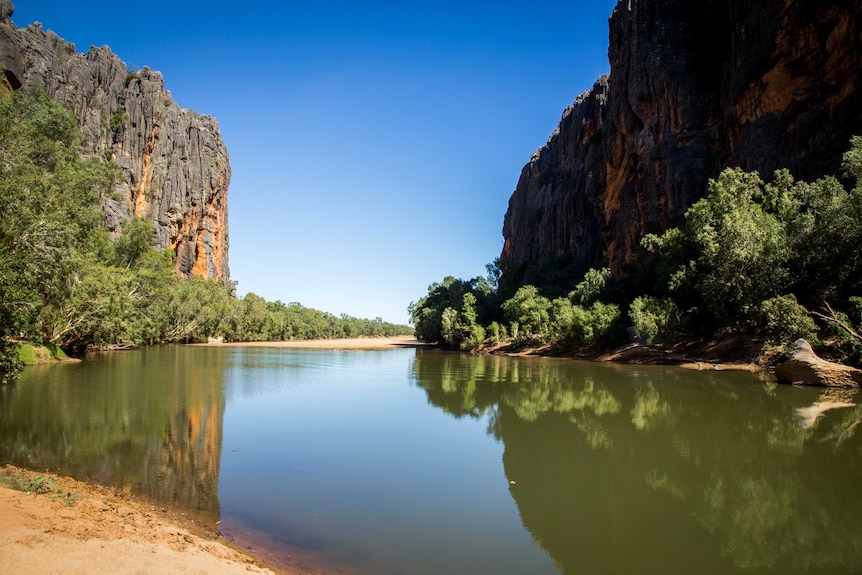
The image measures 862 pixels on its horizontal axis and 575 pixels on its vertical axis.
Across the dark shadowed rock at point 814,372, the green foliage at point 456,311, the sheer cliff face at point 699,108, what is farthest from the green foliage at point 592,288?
the dark shadowed rock at point 814,372

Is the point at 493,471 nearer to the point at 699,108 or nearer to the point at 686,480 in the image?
the point at 686,480

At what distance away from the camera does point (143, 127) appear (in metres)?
101

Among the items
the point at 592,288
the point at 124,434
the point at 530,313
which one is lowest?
the point at 124,434

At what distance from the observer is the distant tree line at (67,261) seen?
1692 cm

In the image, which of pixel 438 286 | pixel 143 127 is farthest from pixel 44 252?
pixel 143 127

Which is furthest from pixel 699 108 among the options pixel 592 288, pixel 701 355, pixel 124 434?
pixel 124 434

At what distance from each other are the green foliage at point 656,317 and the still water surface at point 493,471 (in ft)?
50.9

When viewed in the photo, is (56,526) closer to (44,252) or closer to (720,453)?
(720,453)

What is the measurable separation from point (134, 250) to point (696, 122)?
61.9 m

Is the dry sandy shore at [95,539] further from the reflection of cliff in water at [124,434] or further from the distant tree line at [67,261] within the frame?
the distant tree line at [67,261]

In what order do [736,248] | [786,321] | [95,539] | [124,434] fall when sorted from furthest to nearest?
[736,248] < [786,321] < [124,434] < [95,539]

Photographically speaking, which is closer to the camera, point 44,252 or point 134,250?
point 44,252

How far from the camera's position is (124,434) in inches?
512

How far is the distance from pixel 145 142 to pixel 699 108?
3894 inches
